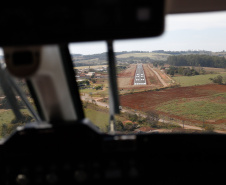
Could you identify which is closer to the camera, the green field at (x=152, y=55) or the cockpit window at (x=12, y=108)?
the cockpit window at (x=12, y=108)

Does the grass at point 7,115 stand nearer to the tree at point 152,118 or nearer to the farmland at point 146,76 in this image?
the farmland at point 146,76

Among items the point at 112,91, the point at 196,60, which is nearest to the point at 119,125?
the point at 112,91

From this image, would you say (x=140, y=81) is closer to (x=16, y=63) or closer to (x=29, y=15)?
(x=16, y=63)

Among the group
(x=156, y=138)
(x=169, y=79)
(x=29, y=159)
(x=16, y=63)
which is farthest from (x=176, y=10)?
(x=29, y=159)

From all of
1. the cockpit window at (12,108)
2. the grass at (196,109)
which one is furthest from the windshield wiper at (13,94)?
the grass at (196,109)

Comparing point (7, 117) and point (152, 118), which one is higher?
point (7, 117)

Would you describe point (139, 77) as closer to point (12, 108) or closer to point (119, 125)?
point (119, 125)

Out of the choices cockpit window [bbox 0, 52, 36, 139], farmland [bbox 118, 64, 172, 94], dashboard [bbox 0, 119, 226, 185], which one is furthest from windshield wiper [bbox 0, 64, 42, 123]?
farmland [bbox 118, 64, 172, 94]
